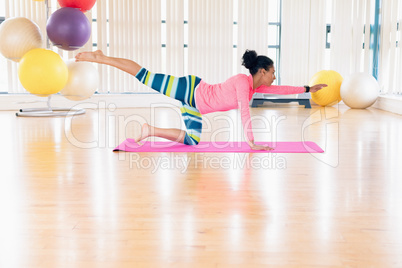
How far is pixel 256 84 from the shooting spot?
3.01 meters

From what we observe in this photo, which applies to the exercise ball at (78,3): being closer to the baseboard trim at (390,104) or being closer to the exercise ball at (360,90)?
the exercise ball at (360,90)

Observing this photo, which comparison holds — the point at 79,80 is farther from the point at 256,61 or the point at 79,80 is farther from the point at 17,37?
the point at 256,61

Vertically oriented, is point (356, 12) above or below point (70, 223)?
above

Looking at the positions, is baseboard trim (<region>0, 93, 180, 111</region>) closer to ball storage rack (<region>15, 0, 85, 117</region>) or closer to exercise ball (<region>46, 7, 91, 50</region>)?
ball storage rack (<region>15, 0, 85, 117</region>)

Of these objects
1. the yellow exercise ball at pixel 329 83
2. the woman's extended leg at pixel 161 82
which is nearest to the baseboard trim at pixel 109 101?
the yellow exercise ball at pixel 329 83

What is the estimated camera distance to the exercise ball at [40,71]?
4.30m

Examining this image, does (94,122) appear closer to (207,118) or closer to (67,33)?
(67,33)

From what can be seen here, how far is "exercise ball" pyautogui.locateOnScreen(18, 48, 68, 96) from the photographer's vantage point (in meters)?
4.30

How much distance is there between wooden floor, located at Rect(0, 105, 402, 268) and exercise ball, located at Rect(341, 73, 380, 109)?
276cm

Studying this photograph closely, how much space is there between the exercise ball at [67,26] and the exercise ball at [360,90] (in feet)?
11.6

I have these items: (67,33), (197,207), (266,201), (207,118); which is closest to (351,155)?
(266,201)

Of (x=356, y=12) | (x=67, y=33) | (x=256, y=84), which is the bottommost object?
(x=256, y=84)

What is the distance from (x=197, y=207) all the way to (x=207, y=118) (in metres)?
3.49

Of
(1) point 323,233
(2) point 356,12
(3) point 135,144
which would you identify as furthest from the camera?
(2) point 356,12
